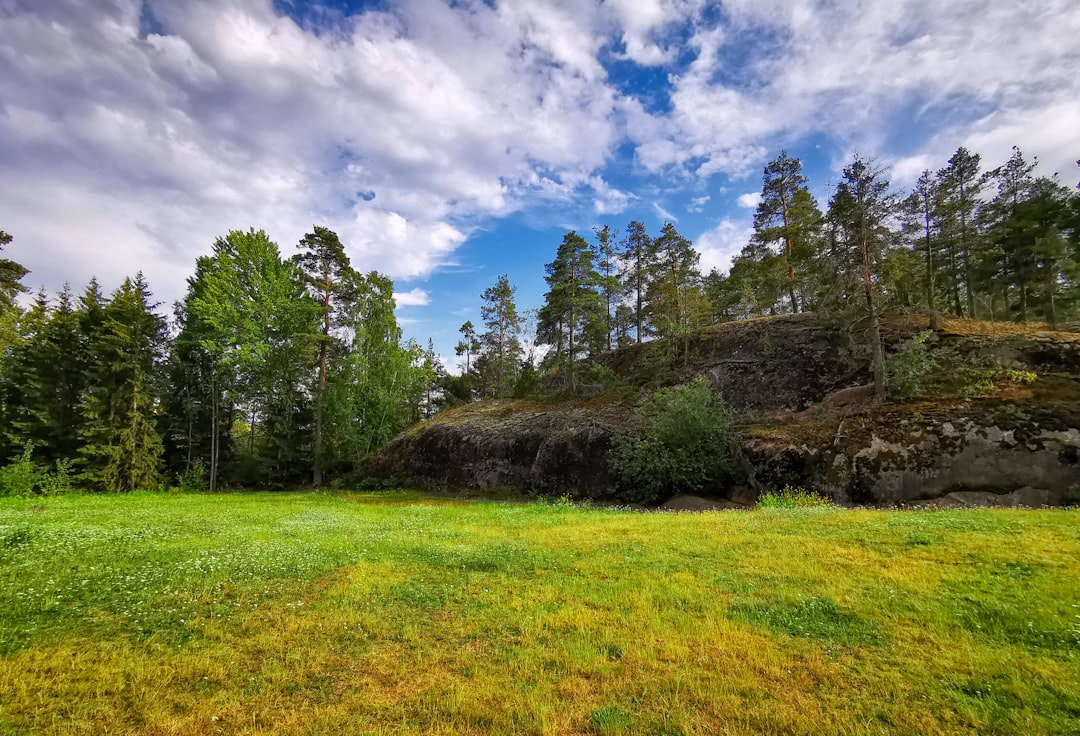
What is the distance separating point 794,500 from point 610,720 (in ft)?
52.0

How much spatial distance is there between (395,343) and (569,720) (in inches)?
1488

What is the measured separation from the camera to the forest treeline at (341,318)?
24.9 metres

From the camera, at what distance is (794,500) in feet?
54.8

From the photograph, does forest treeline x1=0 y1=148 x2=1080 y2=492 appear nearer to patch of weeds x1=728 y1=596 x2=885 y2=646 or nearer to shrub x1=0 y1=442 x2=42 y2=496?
shrub x1=0 y1=442 x2=42 y2=496

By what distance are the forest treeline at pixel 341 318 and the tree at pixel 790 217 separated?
0.15 metres

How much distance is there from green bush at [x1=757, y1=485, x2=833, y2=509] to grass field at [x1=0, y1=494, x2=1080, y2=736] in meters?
6.11

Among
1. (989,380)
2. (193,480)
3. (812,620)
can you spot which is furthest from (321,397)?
(989,380)

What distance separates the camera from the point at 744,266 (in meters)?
38.2

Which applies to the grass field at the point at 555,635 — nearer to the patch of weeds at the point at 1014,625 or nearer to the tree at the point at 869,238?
the patch of weeds at the point at 1014,625

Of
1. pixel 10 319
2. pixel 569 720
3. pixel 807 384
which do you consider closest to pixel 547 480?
pixel 807 384

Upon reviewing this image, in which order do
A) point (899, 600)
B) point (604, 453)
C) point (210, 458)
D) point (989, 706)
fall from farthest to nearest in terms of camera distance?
point (210, 458) → point (604, 453) → point (899, 600) → point (989, 706)

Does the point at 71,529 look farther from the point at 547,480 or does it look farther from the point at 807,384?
the point at 807,384

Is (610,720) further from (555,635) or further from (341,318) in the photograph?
(341,318)

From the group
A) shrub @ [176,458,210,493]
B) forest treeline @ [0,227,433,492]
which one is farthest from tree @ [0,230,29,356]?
shrub @ [176,458,210,493]
